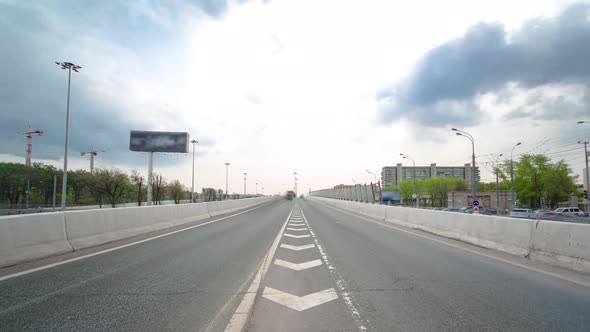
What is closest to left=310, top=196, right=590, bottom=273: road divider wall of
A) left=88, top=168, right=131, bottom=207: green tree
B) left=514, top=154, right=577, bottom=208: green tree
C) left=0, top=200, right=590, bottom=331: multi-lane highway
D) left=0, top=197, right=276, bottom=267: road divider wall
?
left=0, top=200, right=590, bottom=331: multi-lane highway

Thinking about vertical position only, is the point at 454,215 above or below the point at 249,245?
above

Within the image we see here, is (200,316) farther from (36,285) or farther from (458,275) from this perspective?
(458,275)

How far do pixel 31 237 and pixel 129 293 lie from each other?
4.38 metres

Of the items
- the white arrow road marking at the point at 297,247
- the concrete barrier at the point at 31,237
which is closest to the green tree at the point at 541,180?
the white arrow road marking at the point at 297,247

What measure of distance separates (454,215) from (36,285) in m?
13.6

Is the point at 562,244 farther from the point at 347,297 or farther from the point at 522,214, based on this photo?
the point at 522,214

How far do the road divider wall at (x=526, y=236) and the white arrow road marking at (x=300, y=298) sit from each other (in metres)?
6.01

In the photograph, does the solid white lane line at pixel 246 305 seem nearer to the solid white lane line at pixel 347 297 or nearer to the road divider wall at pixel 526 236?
the solid white lane line at pixel 347 297

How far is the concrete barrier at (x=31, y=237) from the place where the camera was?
7.20m

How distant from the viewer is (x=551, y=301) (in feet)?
17.2

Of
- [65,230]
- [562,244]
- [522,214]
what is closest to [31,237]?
[65,230]

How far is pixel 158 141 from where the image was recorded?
1533 inches

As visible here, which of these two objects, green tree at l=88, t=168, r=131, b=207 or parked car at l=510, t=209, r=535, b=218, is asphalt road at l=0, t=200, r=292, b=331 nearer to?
parked car at l=510, t=209, r=535, b=218

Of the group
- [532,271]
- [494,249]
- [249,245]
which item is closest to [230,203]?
[249,245]
